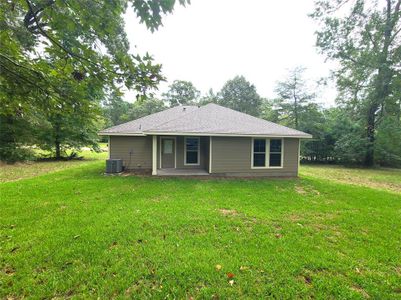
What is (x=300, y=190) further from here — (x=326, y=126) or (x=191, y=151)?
(x=326, y=126)

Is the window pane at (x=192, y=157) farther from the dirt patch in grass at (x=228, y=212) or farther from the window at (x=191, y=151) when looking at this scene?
the dirt patch in grass at (x=228, y=212)

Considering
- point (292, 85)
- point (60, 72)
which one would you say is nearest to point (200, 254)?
point (60, 72)

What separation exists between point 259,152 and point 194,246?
761 cm

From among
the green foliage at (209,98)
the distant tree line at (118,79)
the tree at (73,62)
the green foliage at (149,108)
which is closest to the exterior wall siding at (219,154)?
the distant tree line at (118,79)

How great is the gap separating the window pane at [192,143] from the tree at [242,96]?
31142 mm

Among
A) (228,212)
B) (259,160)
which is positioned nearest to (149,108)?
(259,160)

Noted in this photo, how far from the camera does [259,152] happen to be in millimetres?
10117

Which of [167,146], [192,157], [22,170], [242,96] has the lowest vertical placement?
[22,170]

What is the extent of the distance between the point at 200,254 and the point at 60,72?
10.8 feet

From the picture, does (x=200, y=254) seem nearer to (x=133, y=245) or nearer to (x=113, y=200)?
(x=133, y=245)

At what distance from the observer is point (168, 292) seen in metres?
2.35

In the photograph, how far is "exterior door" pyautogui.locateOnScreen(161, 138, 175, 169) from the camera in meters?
11.3

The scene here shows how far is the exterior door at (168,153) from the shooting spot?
446 inches

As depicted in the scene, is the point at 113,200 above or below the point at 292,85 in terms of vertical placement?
below
